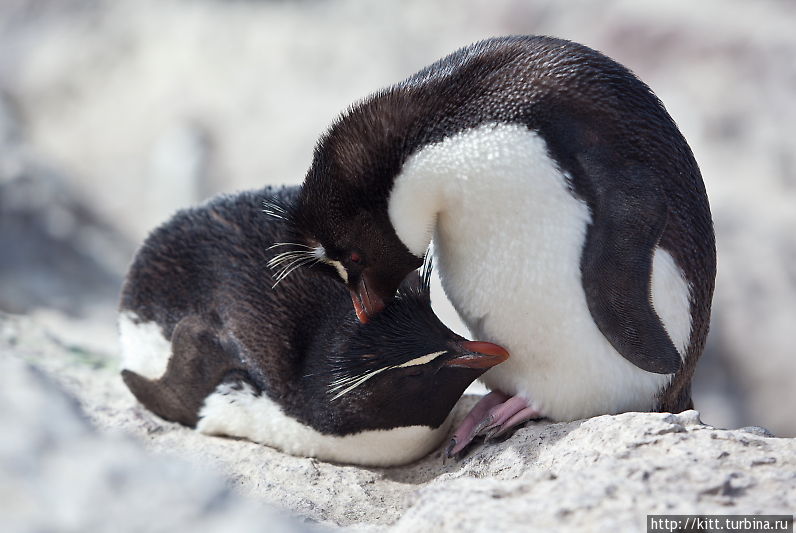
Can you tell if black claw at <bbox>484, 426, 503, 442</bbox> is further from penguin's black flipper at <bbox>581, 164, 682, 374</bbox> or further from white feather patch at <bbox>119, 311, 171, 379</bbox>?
white feather patch at <bbox>119, 311, 171, 379</bbox>

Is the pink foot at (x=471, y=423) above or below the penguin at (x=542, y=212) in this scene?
below

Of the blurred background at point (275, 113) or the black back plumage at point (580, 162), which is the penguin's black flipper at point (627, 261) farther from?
the blurred background at point (275, 113)

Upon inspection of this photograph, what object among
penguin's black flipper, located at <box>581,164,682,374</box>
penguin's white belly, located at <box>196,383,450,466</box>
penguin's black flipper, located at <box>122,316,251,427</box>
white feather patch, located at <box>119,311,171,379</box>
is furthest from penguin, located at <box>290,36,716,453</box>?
white feather patch, located at <box>119,311,171,379</box>

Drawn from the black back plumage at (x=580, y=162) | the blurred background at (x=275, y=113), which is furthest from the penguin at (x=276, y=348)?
the blurred background at (x=275, y=113)

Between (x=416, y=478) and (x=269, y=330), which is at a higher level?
(x=269, y=330)

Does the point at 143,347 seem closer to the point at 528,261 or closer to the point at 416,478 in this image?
the point at 416,478

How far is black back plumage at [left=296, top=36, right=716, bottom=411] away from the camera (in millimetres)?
2527

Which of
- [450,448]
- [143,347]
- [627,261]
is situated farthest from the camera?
[143,347]

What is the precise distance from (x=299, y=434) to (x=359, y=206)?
88cm

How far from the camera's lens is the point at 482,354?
2754mm

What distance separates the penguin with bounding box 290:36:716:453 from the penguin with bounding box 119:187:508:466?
20cm

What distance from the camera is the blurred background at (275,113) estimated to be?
256 inches

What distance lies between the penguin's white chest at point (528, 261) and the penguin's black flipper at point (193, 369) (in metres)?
0.90

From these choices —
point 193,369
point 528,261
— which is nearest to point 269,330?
point 193,369
